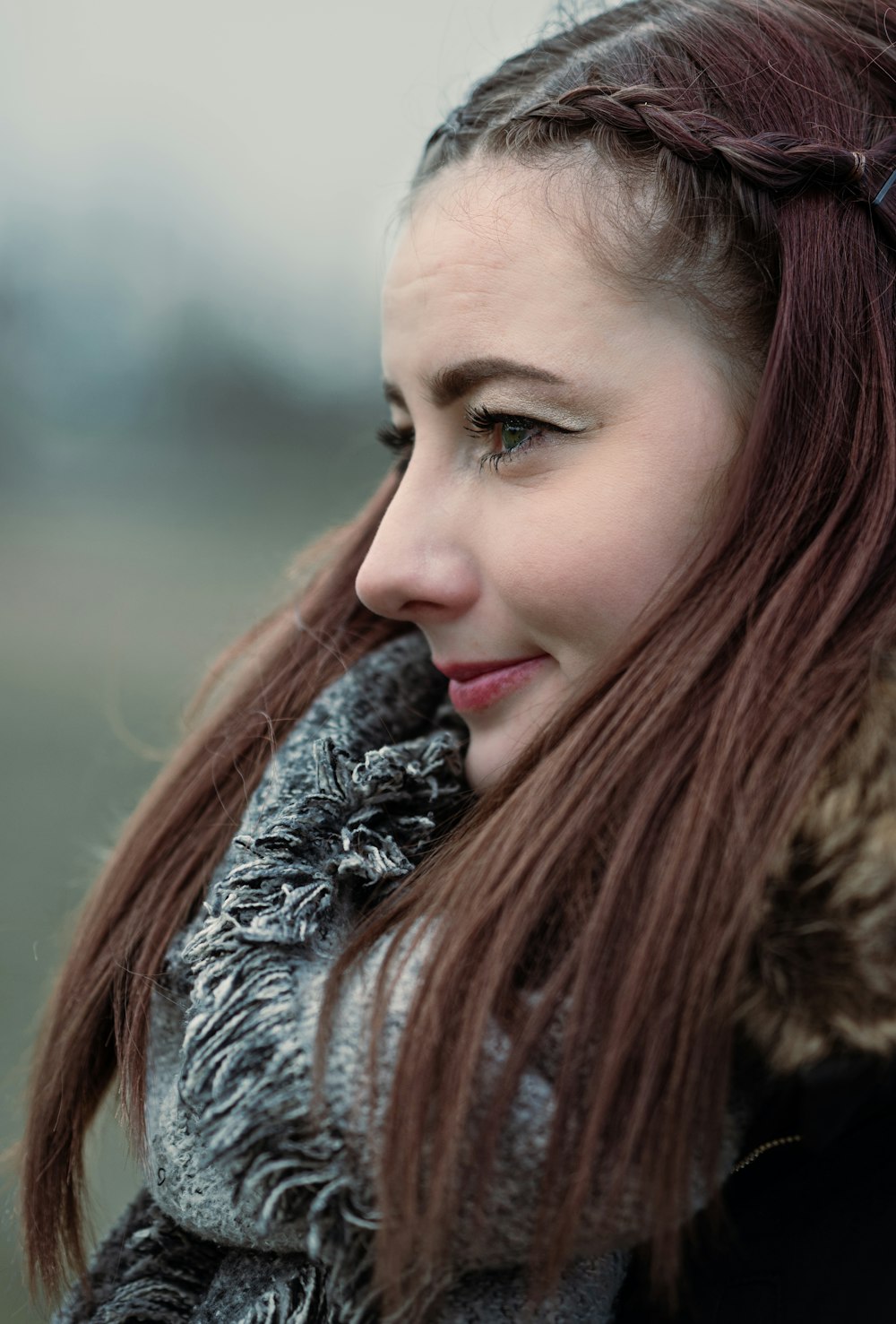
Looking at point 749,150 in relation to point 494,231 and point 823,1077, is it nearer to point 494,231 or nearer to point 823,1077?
point 494,231

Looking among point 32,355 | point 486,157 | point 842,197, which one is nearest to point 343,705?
point 486,157

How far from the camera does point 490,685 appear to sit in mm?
1397

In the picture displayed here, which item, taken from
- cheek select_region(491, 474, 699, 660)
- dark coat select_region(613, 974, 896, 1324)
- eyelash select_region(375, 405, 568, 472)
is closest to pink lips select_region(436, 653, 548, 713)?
cheek select_region(491, 474, 699, 660)

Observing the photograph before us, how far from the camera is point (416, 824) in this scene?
4.50 ft

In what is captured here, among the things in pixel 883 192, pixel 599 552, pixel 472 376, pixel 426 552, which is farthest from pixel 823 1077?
pixel 883 192

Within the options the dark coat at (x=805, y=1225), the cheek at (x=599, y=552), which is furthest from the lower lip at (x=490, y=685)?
the dark coat at (x=805, y=1225)

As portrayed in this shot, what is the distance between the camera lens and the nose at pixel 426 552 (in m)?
1.33

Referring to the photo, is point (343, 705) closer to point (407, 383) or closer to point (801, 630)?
point (407, 383)

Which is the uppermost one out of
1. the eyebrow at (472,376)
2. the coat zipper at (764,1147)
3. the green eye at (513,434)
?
the eyebrow at (472,376)

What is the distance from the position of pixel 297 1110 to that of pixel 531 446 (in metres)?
0.75

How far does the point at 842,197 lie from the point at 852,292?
11cm

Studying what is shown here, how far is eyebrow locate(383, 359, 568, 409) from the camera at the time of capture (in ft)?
4.07

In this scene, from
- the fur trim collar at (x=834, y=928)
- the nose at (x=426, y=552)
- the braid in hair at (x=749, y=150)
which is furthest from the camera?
the nose at (x=426, y=552)

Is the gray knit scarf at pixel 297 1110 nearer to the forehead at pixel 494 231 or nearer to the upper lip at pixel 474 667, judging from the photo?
the upper lip at pixel 474 667
